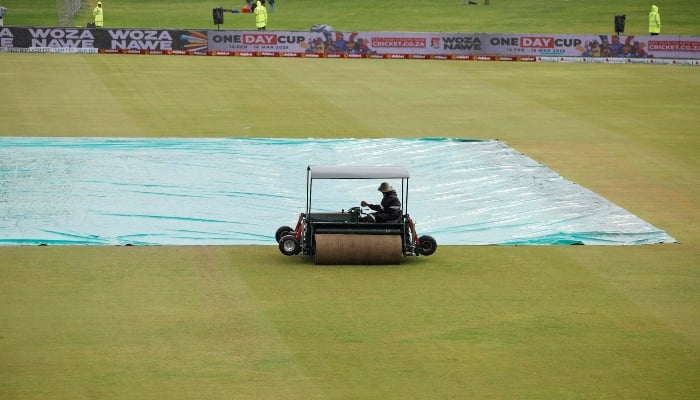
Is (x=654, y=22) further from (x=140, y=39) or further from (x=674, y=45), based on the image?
(x=140, y=39)

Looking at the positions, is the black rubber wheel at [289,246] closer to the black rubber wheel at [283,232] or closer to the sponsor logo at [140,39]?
the black rubber wheel at [283,232]

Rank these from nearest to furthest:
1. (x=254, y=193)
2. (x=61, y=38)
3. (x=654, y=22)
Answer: (x=254, y=193), (x=61, y=38), (x=654, y=22)

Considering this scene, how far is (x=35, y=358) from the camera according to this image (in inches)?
734

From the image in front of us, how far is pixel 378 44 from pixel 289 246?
41.3 metres

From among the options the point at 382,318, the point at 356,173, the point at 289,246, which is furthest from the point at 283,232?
the point at 382,318

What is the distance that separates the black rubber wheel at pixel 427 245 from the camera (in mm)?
25062

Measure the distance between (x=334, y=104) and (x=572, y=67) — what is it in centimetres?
1874

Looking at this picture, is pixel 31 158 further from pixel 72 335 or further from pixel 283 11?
pixel 283 11

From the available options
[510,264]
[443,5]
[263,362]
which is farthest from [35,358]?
[443,5]

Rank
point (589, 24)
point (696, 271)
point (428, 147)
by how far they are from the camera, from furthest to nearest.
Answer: point (589, 24) → point (428, 147) → point (696, 271)

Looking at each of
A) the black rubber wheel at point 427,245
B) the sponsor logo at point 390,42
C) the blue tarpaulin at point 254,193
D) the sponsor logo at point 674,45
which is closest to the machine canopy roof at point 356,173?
the black rubber wheel at point 427,245

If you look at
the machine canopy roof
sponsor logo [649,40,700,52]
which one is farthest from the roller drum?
sponsor logo [649,40,700,52]

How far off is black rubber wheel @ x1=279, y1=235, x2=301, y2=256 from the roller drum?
61 cm

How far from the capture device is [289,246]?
24812mm
